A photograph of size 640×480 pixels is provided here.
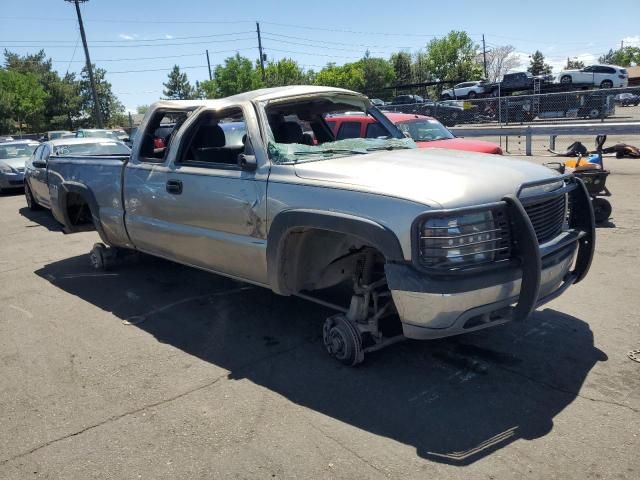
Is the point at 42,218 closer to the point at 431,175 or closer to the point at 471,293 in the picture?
the point at 431,175

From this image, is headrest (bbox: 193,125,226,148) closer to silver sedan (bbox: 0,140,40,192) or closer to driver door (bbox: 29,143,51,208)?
driver door (bbox: 29,143,51,208)

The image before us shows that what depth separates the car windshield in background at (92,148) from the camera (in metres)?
11.1

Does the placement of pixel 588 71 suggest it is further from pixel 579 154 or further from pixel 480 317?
pixel 480 317

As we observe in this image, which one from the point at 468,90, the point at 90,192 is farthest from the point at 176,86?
the point at 90,192

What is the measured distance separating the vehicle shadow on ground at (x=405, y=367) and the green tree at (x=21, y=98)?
59214 mm

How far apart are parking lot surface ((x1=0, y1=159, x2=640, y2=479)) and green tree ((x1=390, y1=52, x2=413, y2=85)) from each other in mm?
79073

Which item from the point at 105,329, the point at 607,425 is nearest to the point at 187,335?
the point at 105,329

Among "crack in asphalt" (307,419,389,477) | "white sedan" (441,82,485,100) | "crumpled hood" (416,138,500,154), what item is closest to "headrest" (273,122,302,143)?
"crack in asphalt" (307,419,389,477)

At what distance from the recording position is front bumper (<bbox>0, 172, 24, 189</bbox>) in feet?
49.3

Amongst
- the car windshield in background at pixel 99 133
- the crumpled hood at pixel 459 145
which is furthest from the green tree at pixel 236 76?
the crumpled hood at pixel 459 145

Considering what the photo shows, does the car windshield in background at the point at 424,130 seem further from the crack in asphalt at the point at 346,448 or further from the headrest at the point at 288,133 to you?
the crack in asphalt at the point at 346,448

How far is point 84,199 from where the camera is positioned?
6.61 m

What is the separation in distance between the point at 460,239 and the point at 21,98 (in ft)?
209

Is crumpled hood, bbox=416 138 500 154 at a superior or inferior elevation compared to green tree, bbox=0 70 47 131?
inferior
